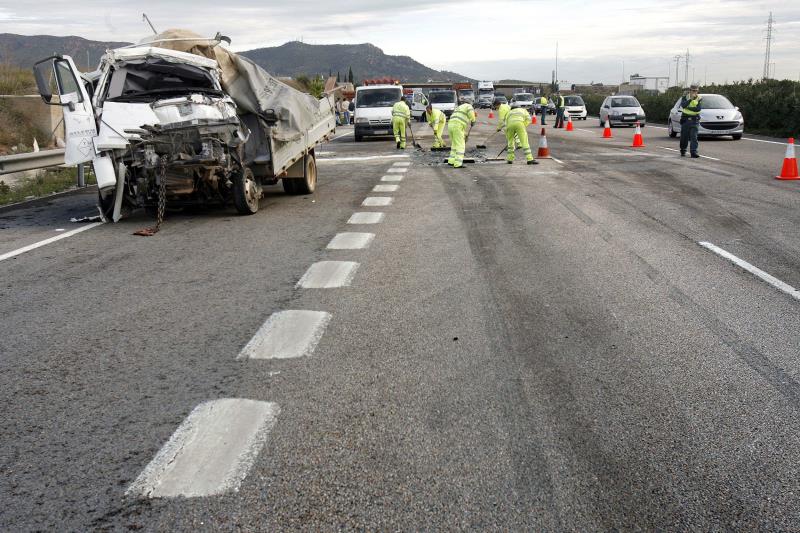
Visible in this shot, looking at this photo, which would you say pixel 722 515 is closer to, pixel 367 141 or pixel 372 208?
pixel 372 208

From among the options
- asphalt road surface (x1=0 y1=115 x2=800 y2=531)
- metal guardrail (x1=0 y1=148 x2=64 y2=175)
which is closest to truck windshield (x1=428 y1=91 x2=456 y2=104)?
metal guardrail (x1=0 y1=148 x2=64 y2=175)

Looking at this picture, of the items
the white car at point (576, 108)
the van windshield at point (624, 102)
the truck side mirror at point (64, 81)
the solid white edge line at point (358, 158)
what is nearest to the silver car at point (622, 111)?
the van windshield at point (624, 102)

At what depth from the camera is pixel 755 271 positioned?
728cm

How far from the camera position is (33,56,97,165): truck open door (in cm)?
1002

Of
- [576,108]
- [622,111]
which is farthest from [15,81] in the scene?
[576,108]

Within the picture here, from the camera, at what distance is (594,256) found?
7.98 metres

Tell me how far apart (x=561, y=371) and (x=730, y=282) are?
116 inches

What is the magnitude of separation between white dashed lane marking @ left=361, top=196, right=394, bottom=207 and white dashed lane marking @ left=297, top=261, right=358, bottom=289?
171 inches

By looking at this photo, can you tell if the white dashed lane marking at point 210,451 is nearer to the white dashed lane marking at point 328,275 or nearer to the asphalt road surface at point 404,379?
the asphalt road surface at point 404,379

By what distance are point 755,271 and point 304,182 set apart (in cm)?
788

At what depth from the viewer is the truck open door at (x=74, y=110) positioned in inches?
394

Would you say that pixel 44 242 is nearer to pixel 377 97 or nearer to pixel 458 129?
pixel 458 129

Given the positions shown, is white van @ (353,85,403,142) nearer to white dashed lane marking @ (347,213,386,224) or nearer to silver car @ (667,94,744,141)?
silver car @ (667,94,744,141)

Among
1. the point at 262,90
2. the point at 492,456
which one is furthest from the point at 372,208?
the point at 492,456
